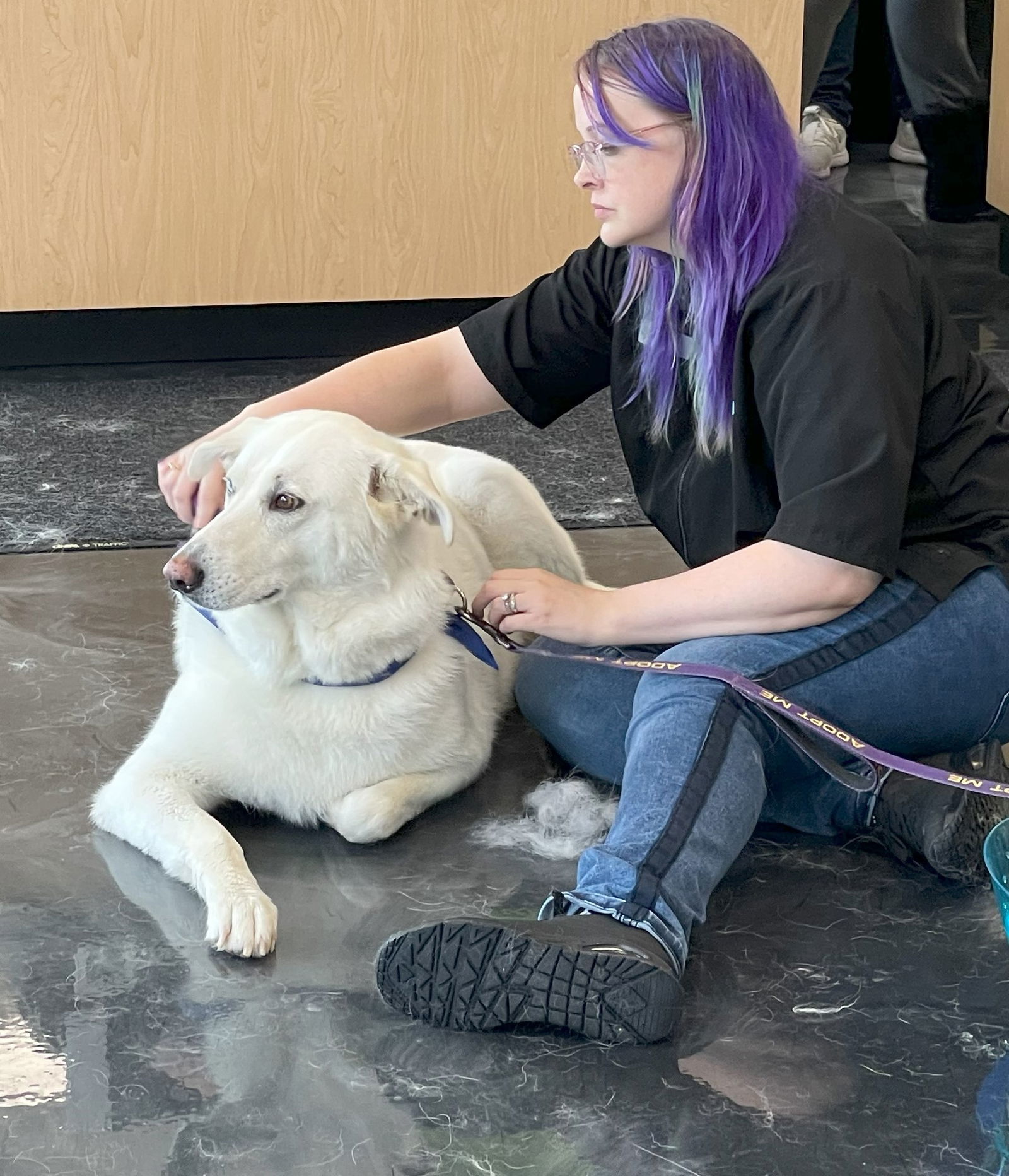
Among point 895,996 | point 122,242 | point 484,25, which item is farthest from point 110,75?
point 895,996

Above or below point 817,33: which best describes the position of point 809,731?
below

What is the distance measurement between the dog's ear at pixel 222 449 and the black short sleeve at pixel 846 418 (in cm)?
71

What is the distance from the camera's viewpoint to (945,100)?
16.8ft

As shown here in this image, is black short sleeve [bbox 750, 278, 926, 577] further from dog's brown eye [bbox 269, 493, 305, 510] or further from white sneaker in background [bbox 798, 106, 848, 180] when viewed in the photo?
white sneaker in background [bbox 798, 106, 848, 180]

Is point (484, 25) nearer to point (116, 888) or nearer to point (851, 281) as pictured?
point (851, 281)

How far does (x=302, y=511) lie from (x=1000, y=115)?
3.98 metres

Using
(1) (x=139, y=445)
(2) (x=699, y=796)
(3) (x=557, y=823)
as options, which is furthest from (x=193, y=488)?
(1) (x=139, y=445)

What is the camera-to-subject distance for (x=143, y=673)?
2.68 metres

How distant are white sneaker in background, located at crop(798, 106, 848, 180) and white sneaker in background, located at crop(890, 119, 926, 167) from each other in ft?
0.63

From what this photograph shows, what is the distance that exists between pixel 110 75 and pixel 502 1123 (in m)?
3.64

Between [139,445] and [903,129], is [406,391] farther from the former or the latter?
[903,129]


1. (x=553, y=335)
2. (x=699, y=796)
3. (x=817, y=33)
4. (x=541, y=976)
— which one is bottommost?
(x=541, y=976)

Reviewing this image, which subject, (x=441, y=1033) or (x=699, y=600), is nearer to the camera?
(x=441, y=1033)

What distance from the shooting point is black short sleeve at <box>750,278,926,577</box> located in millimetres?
1875
